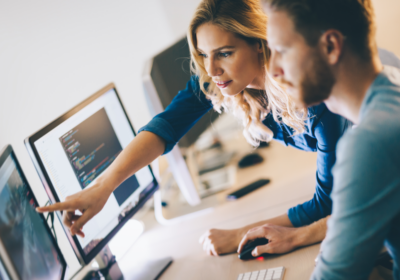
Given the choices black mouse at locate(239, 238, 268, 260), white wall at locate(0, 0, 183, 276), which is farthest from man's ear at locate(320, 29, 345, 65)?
white wall at locate(0, 0, 183, 276)

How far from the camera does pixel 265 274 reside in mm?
873

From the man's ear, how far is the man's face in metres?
0.01

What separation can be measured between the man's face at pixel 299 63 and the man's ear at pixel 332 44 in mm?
10

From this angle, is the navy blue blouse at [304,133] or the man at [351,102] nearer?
the man at [351,102]

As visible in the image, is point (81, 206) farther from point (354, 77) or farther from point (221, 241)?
point (354, 77)

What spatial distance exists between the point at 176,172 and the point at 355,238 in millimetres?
973

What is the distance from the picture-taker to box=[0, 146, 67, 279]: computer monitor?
27.9 inches

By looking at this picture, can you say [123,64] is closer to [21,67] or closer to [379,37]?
[21,67]

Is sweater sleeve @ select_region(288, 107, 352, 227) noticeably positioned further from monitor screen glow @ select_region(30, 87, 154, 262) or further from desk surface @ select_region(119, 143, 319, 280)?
monitor screen glow @ select_region(30, 87, 154, 262)

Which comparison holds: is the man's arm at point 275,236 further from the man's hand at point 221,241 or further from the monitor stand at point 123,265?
the monitor stand at point 123,265

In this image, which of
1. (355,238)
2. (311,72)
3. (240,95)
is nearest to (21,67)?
(240,95)

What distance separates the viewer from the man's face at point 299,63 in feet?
1.99

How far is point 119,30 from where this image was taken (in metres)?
2.08

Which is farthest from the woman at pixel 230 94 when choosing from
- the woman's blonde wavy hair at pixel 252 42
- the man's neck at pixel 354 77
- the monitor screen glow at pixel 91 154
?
the man's neck at pixel 354 77
